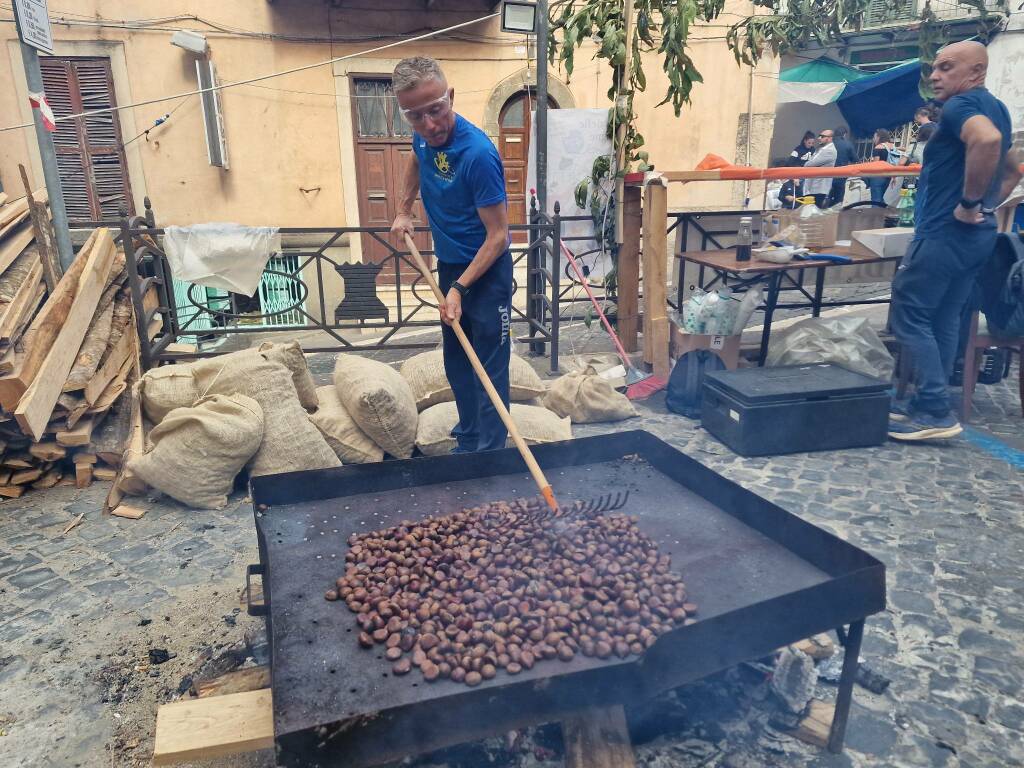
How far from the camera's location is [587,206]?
671 centimetres

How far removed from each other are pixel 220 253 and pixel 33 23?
183 cm

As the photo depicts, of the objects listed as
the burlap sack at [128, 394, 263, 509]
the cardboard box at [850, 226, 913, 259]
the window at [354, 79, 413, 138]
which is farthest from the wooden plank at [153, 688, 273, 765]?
the window at [354, 79, 413, 138]

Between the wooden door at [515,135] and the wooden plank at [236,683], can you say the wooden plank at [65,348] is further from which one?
the wooden door at [515,135]

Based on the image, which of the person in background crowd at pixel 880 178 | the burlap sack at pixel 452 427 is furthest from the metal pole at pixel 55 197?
the person in background crowd at pixel 880 178

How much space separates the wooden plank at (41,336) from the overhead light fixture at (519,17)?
4230 millimetres

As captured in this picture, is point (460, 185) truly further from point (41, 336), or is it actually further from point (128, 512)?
point (41, 336)

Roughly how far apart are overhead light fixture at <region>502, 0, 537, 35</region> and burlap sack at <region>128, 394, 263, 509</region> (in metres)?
4.61

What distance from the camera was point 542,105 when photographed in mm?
6320

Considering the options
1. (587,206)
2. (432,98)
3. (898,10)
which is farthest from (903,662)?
(898,10)

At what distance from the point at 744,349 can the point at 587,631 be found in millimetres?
4877

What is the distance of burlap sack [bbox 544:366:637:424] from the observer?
16.3 feet

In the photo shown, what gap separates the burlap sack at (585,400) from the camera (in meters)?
4.97

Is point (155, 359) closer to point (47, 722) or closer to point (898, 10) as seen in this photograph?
point (47, 722)

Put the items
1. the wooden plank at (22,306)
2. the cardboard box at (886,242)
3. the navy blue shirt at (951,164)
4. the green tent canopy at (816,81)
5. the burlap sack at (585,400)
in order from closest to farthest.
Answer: the wooden plank at (22,306), the navy blue shirt at (951,164), the burlap sack at (585,400), the cardboard box at (886,242), the green tent canopy at (816,81)
